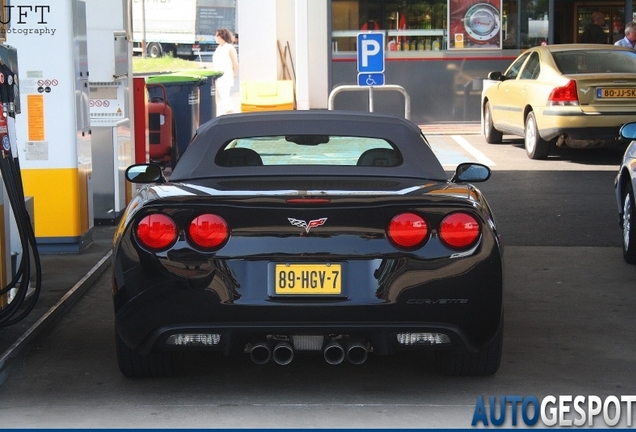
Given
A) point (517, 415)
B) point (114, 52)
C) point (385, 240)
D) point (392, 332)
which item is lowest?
point (517, 415)

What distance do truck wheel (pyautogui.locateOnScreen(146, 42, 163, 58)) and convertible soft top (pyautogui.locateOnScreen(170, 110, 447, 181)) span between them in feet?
149

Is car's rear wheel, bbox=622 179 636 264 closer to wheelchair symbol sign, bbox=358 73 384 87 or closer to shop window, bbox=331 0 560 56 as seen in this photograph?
wheelchair symbol sign, bbox=358 73 384 87

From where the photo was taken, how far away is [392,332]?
5.15 m

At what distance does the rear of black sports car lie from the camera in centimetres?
510

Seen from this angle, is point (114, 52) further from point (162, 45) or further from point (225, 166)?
point (162, 45)

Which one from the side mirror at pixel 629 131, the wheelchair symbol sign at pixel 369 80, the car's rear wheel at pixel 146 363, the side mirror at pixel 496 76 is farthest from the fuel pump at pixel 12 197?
the side mirror at pixel 496 76

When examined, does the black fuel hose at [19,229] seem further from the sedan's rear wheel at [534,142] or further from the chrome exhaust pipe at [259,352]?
the sedan's rear wheel at [534,142]

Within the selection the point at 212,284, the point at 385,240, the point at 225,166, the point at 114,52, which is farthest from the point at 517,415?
the point at 114,52

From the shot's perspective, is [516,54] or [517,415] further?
[516,54]

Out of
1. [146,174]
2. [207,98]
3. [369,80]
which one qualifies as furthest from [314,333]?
[207,98]

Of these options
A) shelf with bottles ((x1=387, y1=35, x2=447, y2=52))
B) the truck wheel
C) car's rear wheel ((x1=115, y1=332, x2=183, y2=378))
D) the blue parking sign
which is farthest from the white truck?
car's rear wheel ((x1=115, y1=332, x2=183, y2=378))

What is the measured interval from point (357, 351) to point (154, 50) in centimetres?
4727

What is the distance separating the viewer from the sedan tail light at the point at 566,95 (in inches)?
598

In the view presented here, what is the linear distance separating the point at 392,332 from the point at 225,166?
4.52ft
